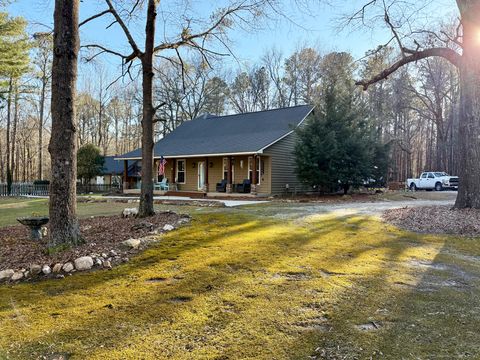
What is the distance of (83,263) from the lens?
4559 mm

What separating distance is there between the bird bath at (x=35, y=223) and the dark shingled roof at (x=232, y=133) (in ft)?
43.9

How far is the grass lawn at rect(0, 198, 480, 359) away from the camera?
269cm

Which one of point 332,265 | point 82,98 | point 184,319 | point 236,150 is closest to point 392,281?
point 332,265

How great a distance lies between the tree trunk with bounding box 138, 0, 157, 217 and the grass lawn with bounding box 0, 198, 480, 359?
3079mm

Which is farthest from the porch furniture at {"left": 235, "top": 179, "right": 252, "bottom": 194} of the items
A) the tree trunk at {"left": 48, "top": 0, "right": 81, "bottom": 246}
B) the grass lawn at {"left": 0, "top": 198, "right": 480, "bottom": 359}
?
the tree trunk at {"left": 48, "top": 0, "right": 81, "bottom": 246}

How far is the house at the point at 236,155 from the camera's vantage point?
2016 cm

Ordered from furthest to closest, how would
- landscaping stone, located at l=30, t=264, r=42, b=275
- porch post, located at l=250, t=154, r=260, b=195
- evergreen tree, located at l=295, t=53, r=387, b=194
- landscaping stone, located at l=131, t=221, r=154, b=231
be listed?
porch post, located at l=250, t=154, r=260, b=195, evergreen tree, located at l=295, t=53, r=387, b=194, landscaping stone, located at l=131, t=221, r=154, b=231, landscaping stone, located at l=30, t=264, r=42, b=275

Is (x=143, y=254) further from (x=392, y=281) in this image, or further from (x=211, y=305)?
(x=392, y=281)

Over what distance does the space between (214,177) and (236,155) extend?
114 inches

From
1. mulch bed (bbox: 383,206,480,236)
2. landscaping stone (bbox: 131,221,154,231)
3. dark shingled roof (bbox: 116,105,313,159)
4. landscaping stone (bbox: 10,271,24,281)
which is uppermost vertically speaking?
dark shingled roof (bbox: 116,105,313,159)

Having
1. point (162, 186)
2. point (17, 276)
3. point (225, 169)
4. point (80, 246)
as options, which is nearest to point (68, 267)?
point (17, 276)

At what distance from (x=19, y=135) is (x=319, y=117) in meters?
40.3

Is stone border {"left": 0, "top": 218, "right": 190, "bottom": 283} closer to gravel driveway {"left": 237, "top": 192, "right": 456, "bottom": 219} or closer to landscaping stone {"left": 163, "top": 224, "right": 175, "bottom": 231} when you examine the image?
landscaping stone {"left": 163, "top": 224, "right": 175, "bottom": 231}

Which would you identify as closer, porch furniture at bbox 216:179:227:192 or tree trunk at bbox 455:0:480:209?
tree trunk at bbox 455:0:480:209
